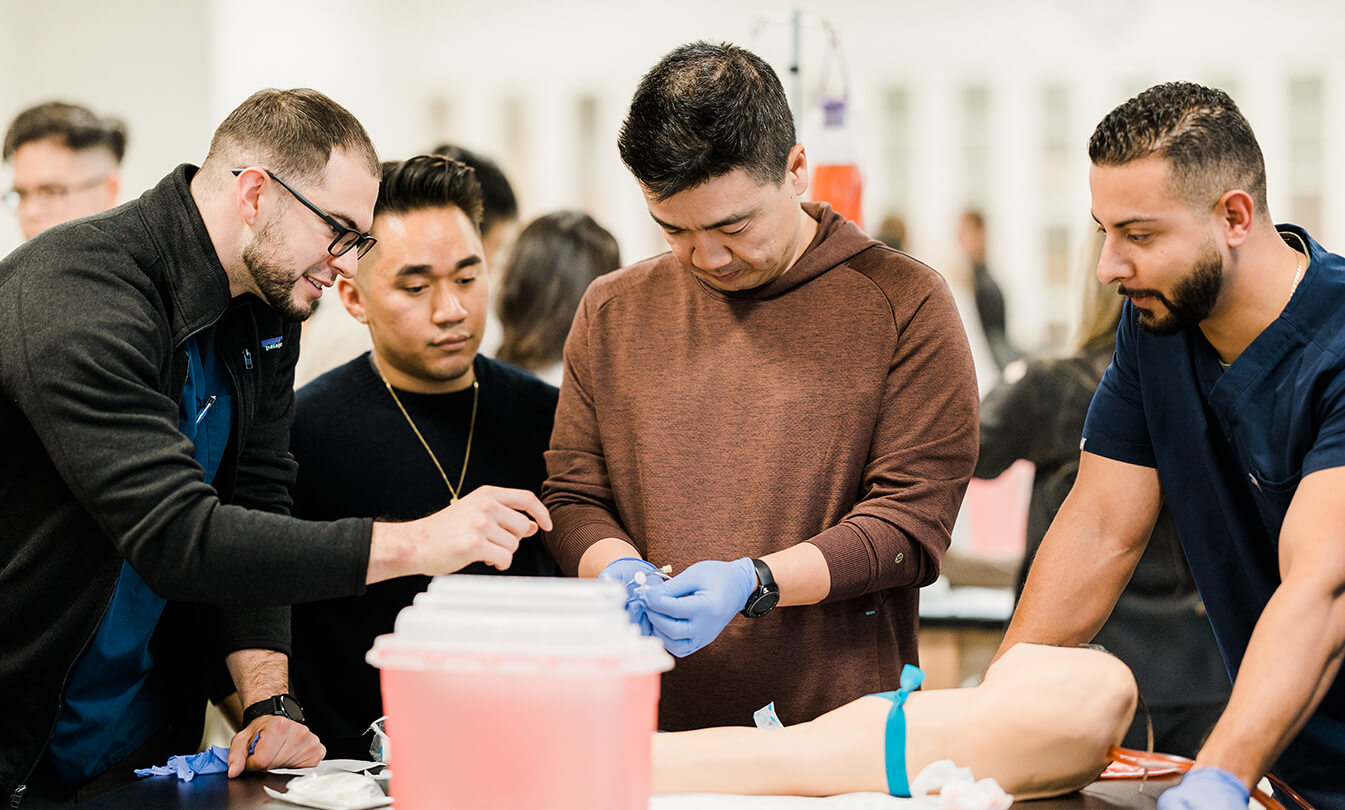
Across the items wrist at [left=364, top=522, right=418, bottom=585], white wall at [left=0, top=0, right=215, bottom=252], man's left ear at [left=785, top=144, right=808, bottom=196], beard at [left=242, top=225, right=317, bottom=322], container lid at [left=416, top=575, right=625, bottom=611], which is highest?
white wall at [left=0, top=0, right=215, bottom=252]

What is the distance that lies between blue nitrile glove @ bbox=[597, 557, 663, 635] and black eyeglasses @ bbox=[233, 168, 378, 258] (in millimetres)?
556

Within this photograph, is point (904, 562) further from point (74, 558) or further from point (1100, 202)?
point (74, 558)

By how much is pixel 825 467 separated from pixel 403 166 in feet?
2.95

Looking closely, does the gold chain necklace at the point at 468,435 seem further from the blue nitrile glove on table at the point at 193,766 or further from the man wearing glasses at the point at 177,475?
the blue nitrile glove on table at the point at 193,766

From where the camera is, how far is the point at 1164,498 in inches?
66.0

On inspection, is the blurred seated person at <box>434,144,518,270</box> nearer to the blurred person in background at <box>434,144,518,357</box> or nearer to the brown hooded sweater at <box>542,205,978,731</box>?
the blurred person in background at <box>434,144,518,357</box>

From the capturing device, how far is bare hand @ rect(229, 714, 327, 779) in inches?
59.2

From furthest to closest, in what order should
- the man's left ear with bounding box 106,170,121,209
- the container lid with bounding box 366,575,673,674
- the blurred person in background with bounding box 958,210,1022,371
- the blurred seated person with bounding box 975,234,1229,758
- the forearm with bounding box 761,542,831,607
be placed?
the blurred person in background with bounding box 958,210,1022,371
the man's left ear with bounding box 106,170,121,209
the blurred seated person with bounding box 975,234,1229,758
the forearm with bounding box 761,542,831,607
the container lid with bounding box 366,575,673,674

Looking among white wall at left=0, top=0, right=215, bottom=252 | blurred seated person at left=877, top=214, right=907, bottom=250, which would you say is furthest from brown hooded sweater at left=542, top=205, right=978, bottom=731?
blurred seated person at left=877, top=214, right=907, bottom=250

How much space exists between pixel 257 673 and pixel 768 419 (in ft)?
2.65

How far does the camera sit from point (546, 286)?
2836mm

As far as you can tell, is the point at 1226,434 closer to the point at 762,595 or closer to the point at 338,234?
the point at 762,595

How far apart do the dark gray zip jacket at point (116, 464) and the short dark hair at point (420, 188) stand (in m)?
0.38

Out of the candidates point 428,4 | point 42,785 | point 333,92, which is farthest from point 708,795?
point 428,4
